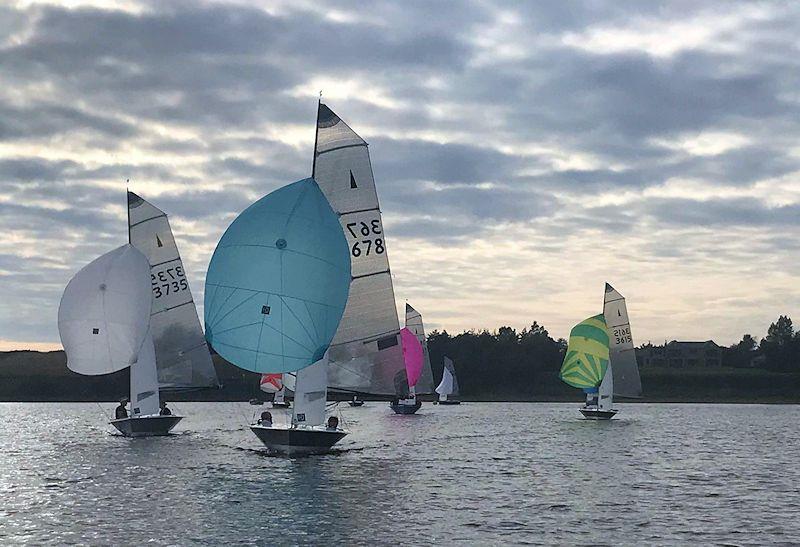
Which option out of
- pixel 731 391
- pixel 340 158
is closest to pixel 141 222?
pixel 340 158

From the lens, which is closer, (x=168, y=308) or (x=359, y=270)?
(x=359, y=270)

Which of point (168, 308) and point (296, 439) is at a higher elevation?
point (168, 308)

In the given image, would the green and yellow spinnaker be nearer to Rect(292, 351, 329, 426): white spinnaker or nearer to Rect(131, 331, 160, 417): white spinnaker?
Rect(131, 331, 160, 417): white spinnaker

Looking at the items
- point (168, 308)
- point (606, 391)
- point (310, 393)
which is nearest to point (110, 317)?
point (168, 308)

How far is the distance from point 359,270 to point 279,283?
601cm

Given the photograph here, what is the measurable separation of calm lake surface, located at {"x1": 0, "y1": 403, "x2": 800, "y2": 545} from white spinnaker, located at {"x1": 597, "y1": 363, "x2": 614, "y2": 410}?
65.9ft

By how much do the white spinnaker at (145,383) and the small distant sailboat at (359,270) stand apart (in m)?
19.1

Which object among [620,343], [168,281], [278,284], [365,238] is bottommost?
[278,284]

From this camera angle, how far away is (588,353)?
98438 millimetres

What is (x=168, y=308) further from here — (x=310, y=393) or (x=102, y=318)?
(x=310, y=393)

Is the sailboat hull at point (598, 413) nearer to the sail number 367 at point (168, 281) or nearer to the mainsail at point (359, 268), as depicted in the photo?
the sail number 367 at point (168, 281)

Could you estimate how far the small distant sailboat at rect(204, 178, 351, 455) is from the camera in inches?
1945

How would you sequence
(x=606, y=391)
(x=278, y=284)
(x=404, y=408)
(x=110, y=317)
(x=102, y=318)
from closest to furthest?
(x=278, y=284) < (x=102, y=318) < (x=110, y=317) < (x=606, y=391) < (x=404, y=408)

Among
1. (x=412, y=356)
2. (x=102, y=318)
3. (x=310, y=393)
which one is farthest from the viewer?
(x=412, y=356)
